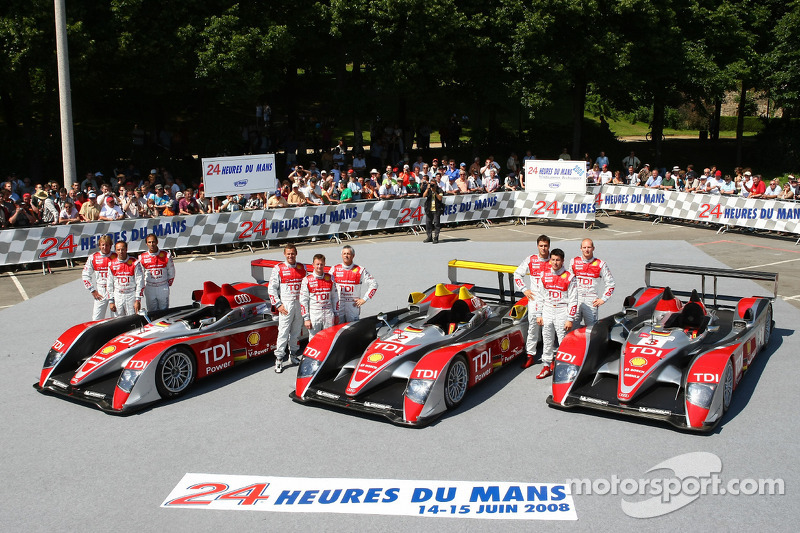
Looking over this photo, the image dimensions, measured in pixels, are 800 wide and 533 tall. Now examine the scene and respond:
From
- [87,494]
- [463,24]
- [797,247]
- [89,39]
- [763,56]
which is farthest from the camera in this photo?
[763,56]

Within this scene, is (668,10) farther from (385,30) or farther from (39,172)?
(39,172)

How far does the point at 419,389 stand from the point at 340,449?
3.80 feet

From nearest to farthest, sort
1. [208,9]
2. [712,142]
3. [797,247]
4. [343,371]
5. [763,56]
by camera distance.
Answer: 1. [343,371]
2. [797,247]
3. [208,9]
4. [763,56]
5. [712,142]

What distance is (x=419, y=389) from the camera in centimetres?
899

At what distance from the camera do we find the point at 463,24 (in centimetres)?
2709

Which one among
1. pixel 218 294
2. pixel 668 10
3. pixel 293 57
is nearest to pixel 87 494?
pixel 218 294

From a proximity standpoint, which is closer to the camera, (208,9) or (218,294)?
(218,294)

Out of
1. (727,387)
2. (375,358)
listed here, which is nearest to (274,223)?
(375,358)

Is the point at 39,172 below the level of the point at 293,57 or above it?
below

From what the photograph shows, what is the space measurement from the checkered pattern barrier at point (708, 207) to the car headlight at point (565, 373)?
46.3 feet

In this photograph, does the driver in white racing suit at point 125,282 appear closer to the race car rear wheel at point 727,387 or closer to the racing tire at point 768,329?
the race car rear wheel at point 727,387

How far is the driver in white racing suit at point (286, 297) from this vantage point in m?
10.9

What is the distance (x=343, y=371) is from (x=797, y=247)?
47.9ft

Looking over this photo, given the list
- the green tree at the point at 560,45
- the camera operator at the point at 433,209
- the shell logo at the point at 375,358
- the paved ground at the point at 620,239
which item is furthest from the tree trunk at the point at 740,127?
the shell logo at the point at 375,358
